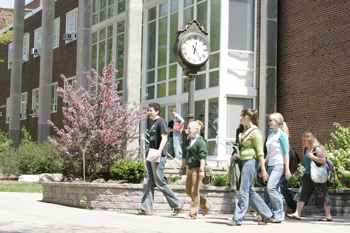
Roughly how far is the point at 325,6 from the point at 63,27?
18.2 metres

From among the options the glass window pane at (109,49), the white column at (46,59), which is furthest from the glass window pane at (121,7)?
the white column at (46,59)

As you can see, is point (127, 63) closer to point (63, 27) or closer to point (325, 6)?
point (325, 6)

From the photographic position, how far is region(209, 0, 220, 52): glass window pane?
19.8m

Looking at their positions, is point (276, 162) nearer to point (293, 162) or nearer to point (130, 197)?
point (293, 162)

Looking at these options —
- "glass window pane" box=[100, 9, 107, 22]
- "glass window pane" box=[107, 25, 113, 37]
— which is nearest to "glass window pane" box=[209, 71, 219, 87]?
"glass window pane" box=[107, 25, 113, 37]

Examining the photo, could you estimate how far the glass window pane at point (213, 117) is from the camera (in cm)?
1938

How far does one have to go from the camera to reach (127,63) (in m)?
17.1

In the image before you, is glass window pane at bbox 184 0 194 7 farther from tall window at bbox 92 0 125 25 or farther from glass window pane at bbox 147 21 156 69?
tall window at bbox 92 0 125 25

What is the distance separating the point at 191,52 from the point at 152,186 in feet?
11.7

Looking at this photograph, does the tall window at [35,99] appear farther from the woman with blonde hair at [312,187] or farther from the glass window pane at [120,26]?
the woman with blonde hair at [312,187]

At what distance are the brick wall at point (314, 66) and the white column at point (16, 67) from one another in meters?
14.0

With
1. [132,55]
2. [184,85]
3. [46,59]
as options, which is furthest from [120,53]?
[132,55]

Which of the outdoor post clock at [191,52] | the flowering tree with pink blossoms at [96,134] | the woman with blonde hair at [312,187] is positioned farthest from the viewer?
the flowering tree with pink blossoms at [96,134]

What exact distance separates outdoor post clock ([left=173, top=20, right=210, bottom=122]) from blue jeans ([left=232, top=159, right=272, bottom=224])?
2975mm
